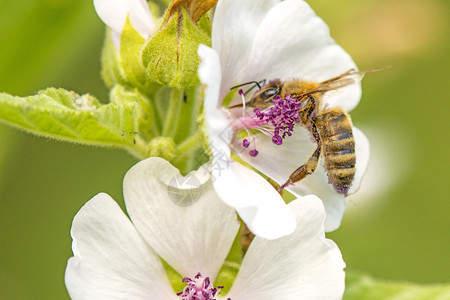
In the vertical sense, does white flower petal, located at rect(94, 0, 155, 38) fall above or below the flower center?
above

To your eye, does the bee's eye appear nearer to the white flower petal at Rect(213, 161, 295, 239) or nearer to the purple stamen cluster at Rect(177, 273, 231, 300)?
the white flower petal at Rect(213, 161, 295, 239)

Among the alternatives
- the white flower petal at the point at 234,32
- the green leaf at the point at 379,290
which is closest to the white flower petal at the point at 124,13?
the white flower petal at the point at 234,32

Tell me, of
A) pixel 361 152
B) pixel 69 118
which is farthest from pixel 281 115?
pixel 69 118

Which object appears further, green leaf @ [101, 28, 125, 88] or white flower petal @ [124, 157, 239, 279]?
green leaf @ [101, 28, 125, 88]

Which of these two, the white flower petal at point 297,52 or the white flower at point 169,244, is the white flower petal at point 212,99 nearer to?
the white flower at point 169,244

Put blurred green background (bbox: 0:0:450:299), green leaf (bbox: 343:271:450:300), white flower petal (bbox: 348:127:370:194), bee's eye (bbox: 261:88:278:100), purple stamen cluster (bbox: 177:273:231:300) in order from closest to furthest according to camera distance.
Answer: purple stamen cluster (bbox: 177:273:231:300) → bee's eye (bbox: 261:88:278:100) → white flower petal (bbox: 348:127:370:194) → green leaf (bbox: 343:271:450:300) → blurred green background (bbox: 0:0:450:299)

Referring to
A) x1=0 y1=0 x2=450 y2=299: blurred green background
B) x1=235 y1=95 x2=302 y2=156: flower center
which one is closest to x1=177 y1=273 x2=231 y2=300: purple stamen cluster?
x1=235 y1=95 x2=302 y2=156: flower center

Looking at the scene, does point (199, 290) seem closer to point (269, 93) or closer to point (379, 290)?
point (269, 93)
